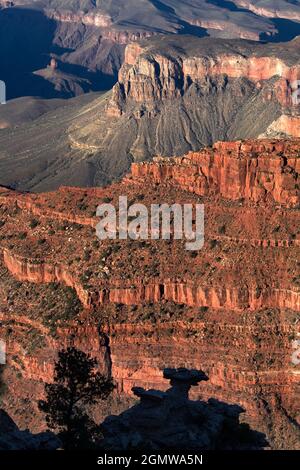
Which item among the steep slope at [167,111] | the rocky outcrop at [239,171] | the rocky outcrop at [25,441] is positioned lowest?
the steep slope at [167,111]

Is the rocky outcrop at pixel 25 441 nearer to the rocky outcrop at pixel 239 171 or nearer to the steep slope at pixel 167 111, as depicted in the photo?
the rocky outcrop at pixel 239 171

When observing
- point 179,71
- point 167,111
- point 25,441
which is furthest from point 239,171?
point 179,71

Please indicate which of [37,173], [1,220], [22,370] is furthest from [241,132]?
[22,370]

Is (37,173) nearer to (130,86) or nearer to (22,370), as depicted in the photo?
(130,86)

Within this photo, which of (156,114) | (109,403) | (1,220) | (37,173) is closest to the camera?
(109,403)

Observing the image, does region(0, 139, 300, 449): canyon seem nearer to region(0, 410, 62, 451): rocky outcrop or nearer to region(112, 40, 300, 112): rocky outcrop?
region(0, 410, 62, 451): rocky outcrop

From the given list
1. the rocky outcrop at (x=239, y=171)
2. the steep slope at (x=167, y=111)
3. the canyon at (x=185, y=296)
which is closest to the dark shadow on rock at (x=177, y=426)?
the canyon at (x=185, y=296)

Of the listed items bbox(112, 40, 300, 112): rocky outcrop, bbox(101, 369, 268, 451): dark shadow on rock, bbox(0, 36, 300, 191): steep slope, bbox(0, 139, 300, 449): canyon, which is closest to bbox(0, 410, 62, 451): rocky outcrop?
bbox(101, 369, 268, 451): dark shadow on rock
